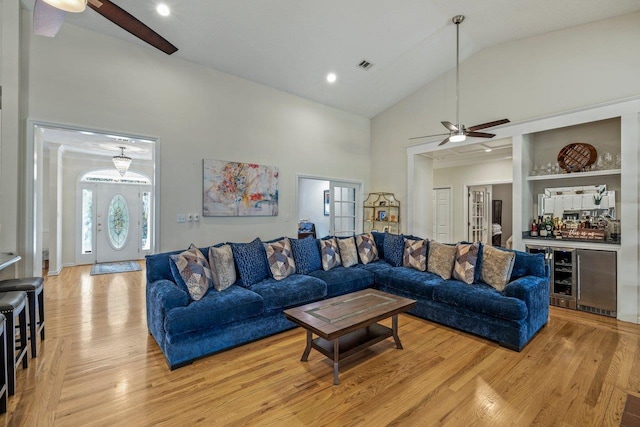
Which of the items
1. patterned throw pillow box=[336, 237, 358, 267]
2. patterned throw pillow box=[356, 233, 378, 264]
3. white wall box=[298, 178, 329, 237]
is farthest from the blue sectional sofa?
white wall box=[298, 178, 329, 237]

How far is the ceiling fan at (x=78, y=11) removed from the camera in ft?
5.70

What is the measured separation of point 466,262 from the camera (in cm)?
357

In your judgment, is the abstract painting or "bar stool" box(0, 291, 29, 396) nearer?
"bar stool" box(0, 291, 29, 396)

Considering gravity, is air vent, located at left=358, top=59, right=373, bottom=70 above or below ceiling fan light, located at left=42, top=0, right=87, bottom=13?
above

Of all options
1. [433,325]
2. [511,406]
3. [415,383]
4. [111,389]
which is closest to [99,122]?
[111,389]

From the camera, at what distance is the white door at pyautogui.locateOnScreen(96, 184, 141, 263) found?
7.42 meters

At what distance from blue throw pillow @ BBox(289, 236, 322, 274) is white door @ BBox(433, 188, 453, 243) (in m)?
4.83

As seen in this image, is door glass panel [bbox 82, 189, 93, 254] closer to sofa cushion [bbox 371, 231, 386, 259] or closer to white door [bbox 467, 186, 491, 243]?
sofa cushion [bbox 371, 231, 386, 259]

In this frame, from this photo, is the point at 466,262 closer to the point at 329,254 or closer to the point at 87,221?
the point at 329,254

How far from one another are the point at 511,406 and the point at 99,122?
4.97 meters

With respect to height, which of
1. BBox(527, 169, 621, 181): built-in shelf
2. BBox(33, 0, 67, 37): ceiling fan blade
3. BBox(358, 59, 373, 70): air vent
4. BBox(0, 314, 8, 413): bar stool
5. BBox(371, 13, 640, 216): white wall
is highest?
BBox(358, 59, 373, 70): air vent

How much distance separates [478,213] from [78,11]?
8134 mm

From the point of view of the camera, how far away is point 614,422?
1.89 meters

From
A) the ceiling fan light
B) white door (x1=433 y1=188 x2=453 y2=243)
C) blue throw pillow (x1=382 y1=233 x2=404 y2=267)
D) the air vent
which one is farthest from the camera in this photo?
white door (x1=433 y1=188 x2=453 y2=243)
